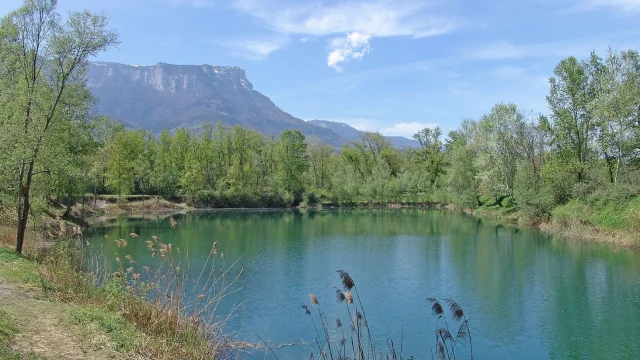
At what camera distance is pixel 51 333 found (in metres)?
9.29

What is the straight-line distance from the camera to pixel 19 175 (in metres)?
18.9

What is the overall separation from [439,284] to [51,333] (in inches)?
745

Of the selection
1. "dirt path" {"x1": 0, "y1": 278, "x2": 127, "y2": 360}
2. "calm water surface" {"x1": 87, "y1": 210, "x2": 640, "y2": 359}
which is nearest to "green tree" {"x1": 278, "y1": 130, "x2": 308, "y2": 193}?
"calm water surface" {"x1": 87, "y1": 210, "x2": 640, "y2": 359}

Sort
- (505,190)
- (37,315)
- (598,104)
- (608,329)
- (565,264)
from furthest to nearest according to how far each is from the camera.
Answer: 1. (505,190)
2. (598,104)
3. (565,264)
4. (608,329)
5. (37,315)

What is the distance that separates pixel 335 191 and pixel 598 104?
2073 inches

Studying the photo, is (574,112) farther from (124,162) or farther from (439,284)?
(124,162)

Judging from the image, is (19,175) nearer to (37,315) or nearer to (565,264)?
(37,315)

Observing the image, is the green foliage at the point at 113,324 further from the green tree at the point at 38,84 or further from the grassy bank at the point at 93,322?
the green tree at the point at 38,84

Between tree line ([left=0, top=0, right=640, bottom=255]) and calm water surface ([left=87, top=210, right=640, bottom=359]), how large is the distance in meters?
5.00

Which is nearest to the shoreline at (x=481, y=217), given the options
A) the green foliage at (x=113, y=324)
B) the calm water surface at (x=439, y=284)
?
the calm water surface at (x=439, y=284)

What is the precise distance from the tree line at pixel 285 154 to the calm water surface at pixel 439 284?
5.00m

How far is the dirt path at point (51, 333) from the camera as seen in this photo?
845 cm

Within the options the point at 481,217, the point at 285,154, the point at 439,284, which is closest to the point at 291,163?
the point at 285,154

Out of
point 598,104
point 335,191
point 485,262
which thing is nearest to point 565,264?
point 485,262
